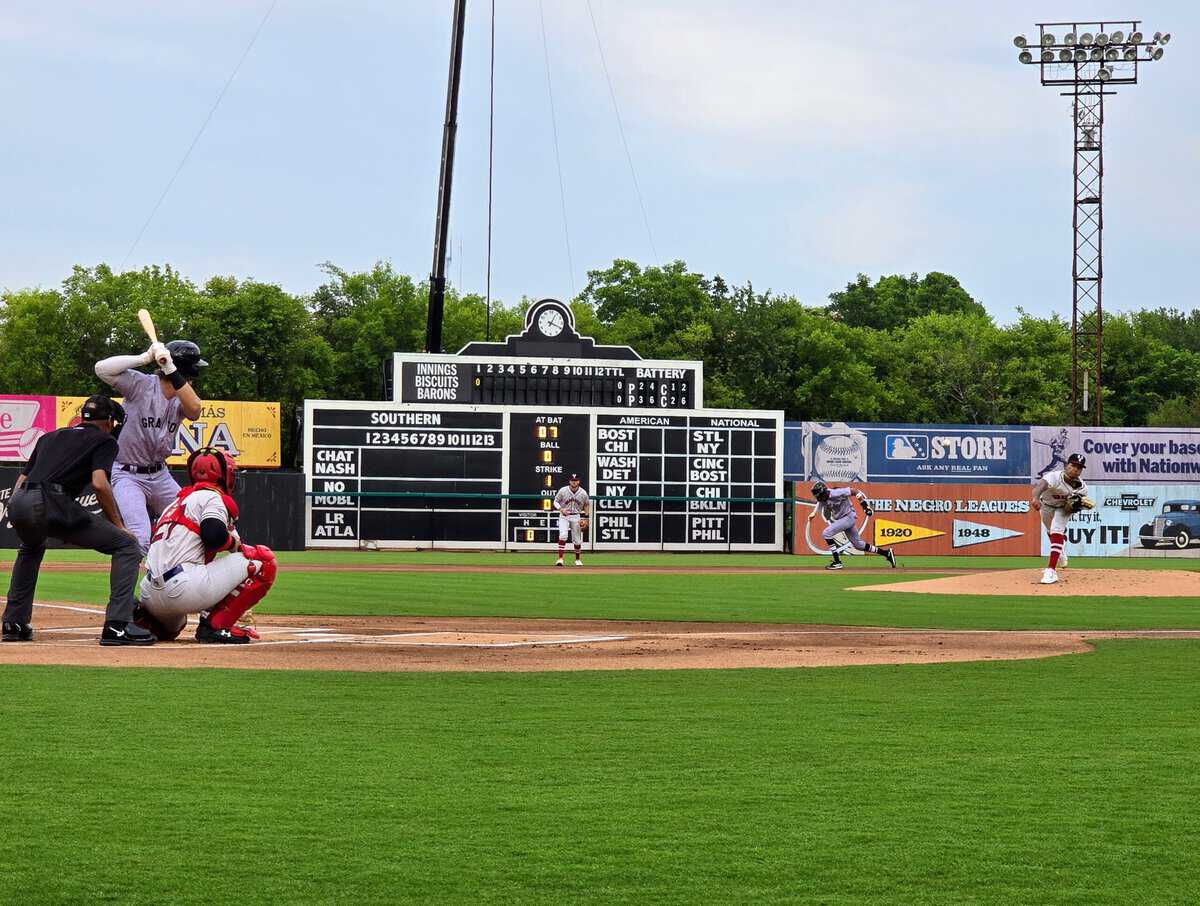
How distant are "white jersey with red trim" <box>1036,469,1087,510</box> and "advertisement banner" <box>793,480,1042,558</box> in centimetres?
1904

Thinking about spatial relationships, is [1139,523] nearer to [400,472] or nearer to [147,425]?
[400,472]

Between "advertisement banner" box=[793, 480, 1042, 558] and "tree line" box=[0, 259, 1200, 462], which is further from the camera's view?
"tree line" box=[0, 259, 1200, 462]

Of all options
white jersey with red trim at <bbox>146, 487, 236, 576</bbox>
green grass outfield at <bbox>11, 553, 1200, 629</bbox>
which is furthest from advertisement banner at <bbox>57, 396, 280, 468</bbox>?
white jersey with red trim at <bbox>146, 487, 236, 576</bbox>

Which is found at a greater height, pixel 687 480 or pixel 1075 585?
pixel 687 480

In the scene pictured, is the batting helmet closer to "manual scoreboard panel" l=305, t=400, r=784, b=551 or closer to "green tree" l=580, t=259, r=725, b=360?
"manual scoreboard panel" l=305, t=400, r=784, b=551

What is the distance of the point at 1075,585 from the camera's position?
20.9 meters

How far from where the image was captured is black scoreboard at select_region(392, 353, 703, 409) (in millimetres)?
38094

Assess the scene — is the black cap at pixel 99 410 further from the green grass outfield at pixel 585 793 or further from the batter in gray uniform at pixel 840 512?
the batter in gray uniform at pixel 840 512

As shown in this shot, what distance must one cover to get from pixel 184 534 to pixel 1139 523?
36.5m

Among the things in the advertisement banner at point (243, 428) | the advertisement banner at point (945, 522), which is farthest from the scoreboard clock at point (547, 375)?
the advertisement banner at point (243, 428)

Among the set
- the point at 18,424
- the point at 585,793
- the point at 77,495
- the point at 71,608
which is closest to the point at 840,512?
the point at 71,608

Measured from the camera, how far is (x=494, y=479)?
3781 centimetres

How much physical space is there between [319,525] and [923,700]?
99.9ft

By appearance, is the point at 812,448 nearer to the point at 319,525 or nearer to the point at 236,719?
the point at 319,525
